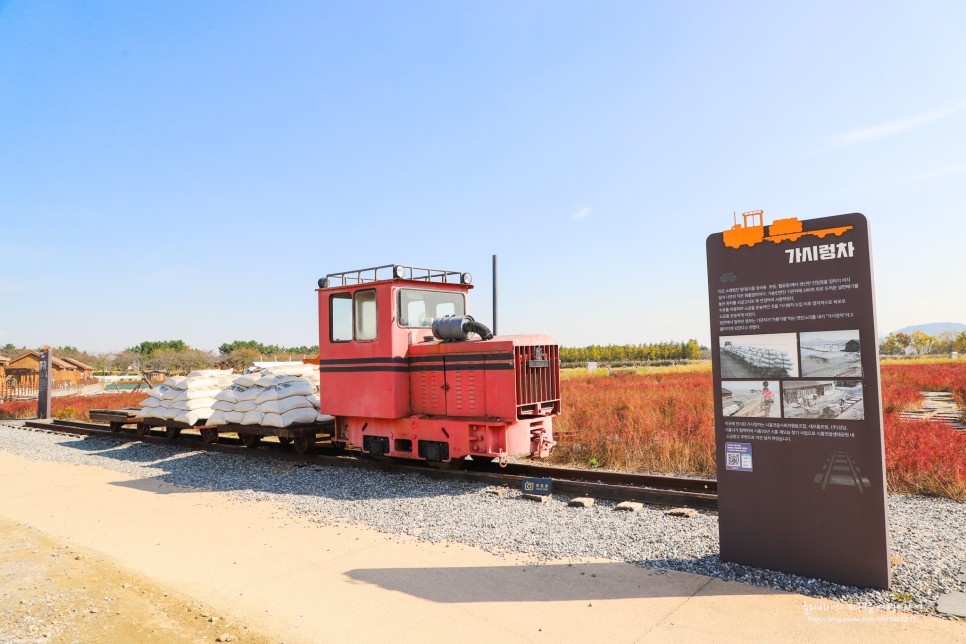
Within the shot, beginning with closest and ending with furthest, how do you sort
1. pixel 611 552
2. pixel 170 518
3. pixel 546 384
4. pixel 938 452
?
pixel 611 552
pixel 170 518
pixel 938 452
pixel 546 384

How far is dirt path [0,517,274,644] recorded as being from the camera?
405cm

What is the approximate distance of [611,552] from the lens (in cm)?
539

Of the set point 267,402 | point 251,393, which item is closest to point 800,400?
point 267,402

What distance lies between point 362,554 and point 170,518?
3.11 meters

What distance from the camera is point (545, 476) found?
28.4 ft

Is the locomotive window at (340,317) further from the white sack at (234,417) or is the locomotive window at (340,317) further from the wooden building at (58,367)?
the wooden building at (58,367)

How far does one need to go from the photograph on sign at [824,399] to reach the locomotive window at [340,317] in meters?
6.83

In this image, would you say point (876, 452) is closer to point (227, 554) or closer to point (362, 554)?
point (362, 554)

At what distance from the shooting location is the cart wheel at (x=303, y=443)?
1082 cm

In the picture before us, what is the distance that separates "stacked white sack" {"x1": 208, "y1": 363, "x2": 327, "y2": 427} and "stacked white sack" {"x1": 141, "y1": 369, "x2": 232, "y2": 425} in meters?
0.85

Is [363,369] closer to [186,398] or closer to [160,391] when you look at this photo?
[186,398]

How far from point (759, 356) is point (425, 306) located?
19.1ft

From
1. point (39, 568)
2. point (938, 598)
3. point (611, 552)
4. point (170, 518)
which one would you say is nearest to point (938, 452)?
point (938, 598)

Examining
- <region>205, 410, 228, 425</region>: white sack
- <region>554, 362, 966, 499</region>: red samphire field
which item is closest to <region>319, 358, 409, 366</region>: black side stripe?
<region>205, 410, 228, 425</region>: white sack
